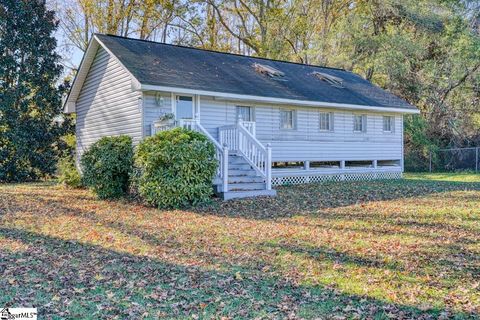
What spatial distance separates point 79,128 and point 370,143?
12.3 m

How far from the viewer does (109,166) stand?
39.1ft

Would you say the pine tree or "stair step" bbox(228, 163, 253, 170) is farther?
the pine tree

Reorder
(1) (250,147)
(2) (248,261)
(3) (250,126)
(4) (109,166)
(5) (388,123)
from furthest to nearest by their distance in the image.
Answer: (5) (388,123), (3) (250,126), (1) (250,147), (4) (109,166), (2) (248,261)

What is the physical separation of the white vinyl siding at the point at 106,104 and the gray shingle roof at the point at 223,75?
2.52 feet

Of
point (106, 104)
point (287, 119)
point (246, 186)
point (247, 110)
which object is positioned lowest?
point (246, 186)

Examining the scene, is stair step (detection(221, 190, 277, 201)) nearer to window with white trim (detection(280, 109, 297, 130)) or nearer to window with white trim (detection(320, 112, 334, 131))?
window with white trim (detection(280, 109, 297, 130))

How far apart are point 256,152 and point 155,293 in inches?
322

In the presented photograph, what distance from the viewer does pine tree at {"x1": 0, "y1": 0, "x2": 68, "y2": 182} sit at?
59.6 ft

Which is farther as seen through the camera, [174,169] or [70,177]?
[70,177]

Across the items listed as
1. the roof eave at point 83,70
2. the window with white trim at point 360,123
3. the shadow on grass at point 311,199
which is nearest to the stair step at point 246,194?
the shadow on grass at point 311,199

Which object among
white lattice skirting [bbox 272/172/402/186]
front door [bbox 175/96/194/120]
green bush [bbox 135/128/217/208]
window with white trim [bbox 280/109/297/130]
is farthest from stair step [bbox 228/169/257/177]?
window with white trim [bbox 280/109/297/130]

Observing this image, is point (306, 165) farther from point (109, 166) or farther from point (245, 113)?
point (109, 166)

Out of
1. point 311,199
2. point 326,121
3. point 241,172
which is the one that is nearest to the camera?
point 311,199

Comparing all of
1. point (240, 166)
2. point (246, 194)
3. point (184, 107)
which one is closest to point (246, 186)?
point (246, 194)
